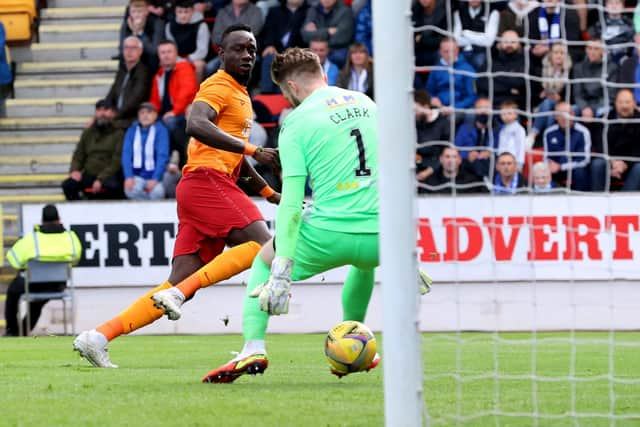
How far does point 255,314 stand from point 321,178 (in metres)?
0.82

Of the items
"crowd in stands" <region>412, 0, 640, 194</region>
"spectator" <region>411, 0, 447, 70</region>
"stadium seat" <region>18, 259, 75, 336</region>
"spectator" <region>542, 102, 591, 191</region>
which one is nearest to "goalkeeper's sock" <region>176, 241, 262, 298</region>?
"crowd in stands" <region>412, 0, 640, 194</region>

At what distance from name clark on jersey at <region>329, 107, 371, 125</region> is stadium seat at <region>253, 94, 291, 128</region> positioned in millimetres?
10101

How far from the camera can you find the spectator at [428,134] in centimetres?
1191

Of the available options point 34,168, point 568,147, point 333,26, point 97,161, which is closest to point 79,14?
point 34,168

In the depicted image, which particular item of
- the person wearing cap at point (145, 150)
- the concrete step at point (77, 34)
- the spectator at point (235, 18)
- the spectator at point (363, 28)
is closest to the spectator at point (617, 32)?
the spectator at point (363, 28)

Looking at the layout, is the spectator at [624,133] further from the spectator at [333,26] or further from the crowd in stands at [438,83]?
the spectator at [333,26]

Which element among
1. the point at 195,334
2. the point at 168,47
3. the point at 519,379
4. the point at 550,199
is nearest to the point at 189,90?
the point at 168,47

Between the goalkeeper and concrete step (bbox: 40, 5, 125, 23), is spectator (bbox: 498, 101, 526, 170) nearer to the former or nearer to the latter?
the goalkeeper

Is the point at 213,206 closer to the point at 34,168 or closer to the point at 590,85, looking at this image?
the point at 590,85

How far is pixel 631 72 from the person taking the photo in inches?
561

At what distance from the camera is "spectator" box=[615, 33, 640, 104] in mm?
13720

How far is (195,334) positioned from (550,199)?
4.44m

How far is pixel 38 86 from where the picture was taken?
20.6 metres

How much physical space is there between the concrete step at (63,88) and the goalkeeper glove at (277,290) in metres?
14.0
